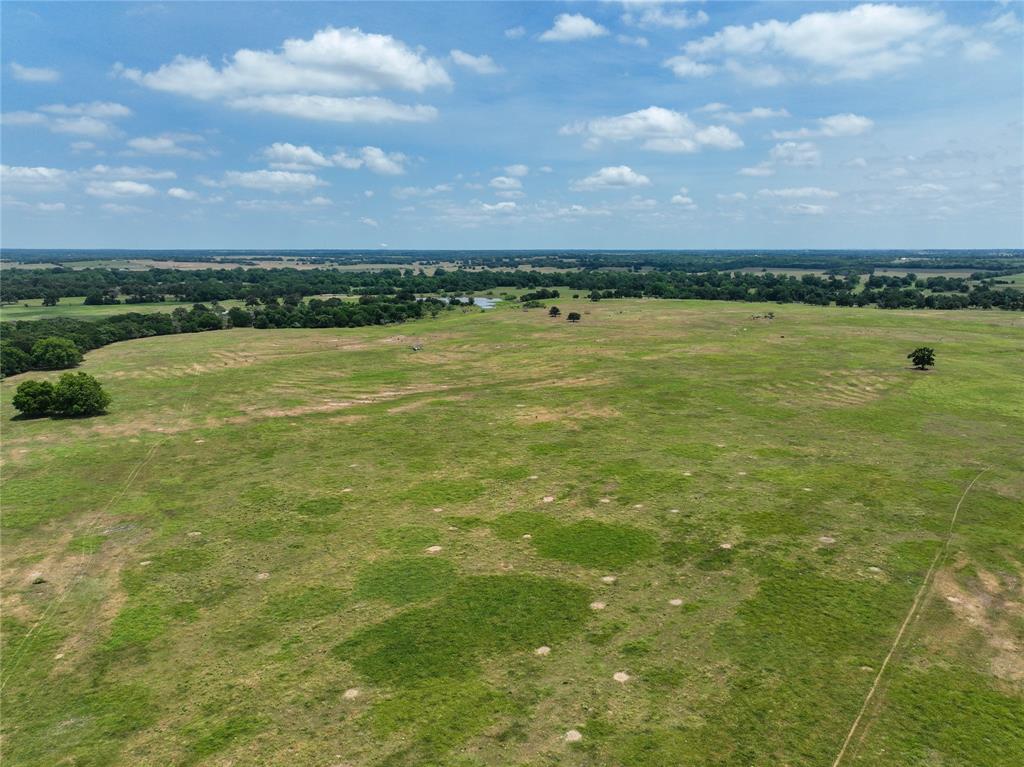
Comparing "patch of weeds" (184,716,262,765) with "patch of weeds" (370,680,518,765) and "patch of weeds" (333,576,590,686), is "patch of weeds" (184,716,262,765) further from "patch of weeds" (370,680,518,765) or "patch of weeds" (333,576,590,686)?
"patch of weeds" (370,680,518,765)

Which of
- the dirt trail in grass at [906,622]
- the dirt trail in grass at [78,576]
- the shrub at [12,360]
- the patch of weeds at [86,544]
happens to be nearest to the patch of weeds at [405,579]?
the dirt trail in grass at [78,576]

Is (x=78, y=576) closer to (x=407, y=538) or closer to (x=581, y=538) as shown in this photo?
(x=407, y=538)

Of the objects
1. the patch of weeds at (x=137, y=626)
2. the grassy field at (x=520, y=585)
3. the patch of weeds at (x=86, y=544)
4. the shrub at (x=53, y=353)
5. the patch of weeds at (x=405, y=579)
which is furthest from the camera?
the shrub at (x=53, y=353)

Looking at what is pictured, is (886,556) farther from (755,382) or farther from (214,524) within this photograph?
(755,382)

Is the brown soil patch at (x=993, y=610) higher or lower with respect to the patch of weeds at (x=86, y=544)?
higher

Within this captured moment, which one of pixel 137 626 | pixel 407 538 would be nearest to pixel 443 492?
pixel 407 538

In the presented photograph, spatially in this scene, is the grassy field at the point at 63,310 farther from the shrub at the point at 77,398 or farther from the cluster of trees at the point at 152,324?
the shrub at the point at 77,398

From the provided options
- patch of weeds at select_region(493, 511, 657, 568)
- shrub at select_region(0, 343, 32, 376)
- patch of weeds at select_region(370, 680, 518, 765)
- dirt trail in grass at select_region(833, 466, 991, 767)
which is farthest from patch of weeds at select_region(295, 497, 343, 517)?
shrub at select_region(0, 343, 32, 376)
